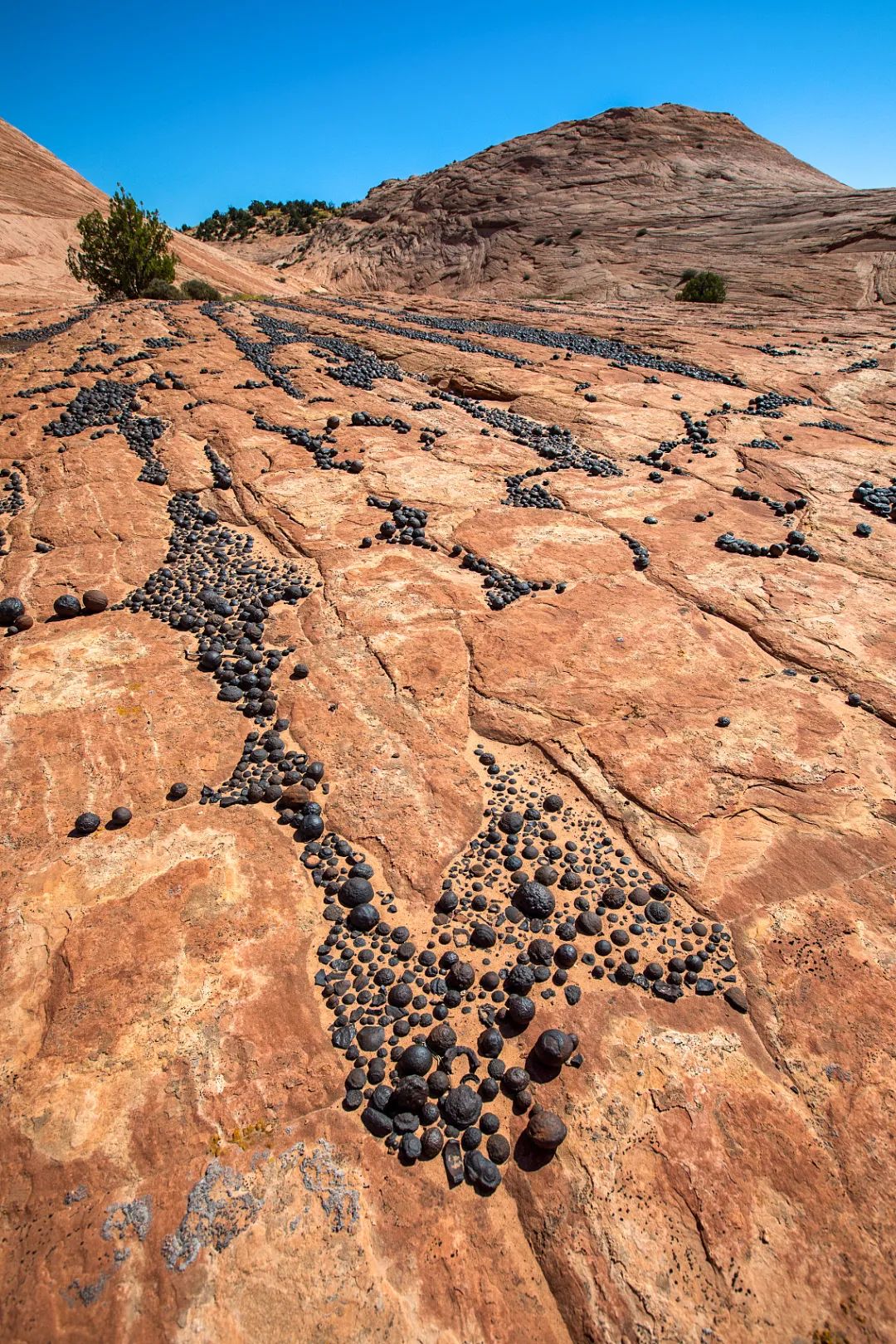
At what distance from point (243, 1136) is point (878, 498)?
12.3 metres

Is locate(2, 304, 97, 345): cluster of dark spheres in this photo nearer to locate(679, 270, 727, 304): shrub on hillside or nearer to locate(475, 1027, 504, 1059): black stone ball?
locate(475, 1027, 504, 1059): black stone ball

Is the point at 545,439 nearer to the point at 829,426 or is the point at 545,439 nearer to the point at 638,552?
the point at 638,552

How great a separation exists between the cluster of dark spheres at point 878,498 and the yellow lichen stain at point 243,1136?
38.0 feet

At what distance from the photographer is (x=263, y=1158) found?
3.36 metres

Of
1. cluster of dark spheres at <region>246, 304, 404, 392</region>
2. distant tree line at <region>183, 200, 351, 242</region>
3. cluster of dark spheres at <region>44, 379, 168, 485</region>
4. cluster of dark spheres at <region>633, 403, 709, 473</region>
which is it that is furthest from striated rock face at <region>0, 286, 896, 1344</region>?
distant tree line at <region>183, 200, 351, 242</region>

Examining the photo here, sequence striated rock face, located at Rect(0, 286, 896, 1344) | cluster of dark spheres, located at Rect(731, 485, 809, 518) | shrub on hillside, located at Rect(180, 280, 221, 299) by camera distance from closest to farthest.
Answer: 1. striated rock face, located at Rect(0, 286, 896, 1344)
2. cluster of dark spheres, located at Rect(731, 485, 809, 518)
3. shrub on hillside, located at Rect(180, 280, 221, 299)

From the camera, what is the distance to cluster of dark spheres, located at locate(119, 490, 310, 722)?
671 centimetres

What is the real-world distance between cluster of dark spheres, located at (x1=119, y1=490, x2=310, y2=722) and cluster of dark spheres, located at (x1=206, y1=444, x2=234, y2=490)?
84 centimetres

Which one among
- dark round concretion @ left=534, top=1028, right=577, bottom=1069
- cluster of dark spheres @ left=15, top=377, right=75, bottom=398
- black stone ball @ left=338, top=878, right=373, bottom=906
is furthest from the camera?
cluster of dark spheres @ left=15, top=377, right=75, bottom=398

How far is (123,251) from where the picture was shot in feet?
96.1

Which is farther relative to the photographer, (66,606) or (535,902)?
(66,606)

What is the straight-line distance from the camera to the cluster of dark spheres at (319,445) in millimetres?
10938

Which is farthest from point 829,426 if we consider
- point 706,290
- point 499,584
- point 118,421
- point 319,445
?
point 706,290

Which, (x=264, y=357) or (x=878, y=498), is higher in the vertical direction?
(x=264, y=357)
